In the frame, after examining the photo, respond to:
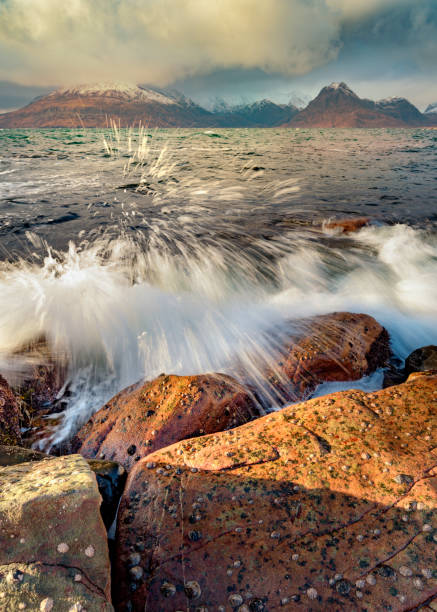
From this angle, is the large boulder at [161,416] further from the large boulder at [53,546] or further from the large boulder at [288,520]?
the large boulder at [53,546]

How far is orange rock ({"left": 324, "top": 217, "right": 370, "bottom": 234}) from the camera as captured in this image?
38.4 feet

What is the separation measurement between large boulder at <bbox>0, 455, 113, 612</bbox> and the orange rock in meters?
12.0

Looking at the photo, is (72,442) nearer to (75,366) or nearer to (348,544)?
(75,366)

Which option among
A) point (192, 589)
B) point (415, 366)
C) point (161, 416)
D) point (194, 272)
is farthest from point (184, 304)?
point (192, 589)

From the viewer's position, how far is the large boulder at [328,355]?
14.8 ft

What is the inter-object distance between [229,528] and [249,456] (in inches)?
22.0

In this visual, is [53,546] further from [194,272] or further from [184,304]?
[194,272]

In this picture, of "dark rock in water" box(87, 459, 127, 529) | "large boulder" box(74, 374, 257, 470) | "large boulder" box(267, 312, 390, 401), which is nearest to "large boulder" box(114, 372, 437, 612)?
"dark rock in water" box(87, 459, 127, 529)

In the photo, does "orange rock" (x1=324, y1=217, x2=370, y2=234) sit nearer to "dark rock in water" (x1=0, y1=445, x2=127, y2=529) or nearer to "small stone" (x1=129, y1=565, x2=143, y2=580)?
"dark rock in water" (x1=0, y1=445, x2=127, y2=529)

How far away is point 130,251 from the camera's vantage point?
993cm

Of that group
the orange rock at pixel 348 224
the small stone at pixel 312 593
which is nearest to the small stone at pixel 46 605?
the small stone at pixel 312 593

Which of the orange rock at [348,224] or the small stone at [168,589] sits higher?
the orange rock at [348,224]

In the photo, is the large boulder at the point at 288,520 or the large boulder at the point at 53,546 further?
the large boulder at the point at 288,520

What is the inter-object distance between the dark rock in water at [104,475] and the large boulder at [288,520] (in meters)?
0.13
